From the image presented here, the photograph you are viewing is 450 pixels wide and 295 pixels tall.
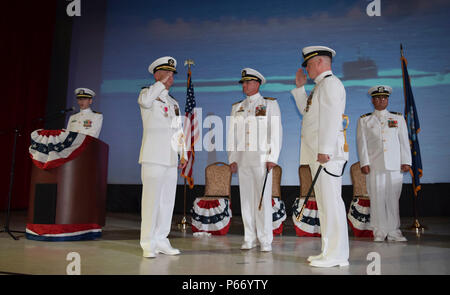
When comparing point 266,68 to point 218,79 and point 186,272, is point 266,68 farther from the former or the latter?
point 186,272

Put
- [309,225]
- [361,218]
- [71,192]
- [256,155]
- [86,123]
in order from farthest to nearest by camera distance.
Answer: [86,123]
[309,225]
[361,218]
[71,192]
[256,155]

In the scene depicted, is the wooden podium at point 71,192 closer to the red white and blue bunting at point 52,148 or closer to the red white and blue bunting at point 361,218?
the red white and blue bunting at point 52,148

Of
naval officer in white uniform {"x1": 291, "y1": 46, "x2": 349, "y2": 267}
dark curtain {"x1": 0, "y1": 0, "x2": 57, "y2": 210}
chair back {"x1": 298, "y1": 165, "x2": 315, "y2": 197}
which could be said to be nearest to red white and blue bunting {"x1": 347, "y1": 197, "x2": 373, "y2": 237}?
chair back {"x1": 298, "y1": 165, "x2": 315, "y2": 197}

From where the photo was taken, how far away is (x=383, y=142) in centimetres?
418

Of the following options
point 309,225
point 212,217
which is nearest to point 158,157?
point 212,217

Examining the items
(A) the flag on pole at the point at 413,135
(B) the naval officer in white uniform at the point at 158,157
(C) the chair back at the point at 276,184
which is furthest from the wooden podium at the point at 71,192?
(A) the flag on pole at the point at 413,135

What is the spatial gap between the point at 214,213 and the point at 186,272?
2435 mm

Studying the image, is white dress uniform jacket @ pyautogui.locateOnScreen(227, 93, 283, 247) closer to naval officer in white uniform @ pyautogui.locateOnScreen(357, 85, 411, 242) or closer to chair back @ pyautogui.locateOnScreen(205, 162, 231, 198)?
naval officer in white uniform @ pyautogui.locateOnScreen(357, 85, 411, 242)

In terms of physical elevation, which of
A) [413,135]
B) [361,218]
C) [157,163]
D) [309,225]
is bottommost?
[309,225]

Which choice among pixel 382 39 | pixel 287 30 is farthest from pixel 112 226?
pixel 382 39

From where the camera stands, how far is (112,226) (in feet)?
17.7

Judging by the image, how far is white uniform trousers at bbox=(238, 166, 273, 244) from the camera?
3.34 metres

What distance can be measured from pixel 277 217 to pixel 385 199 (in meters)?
1.38

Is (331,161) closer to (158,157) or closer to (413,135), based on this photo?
(158,157)
